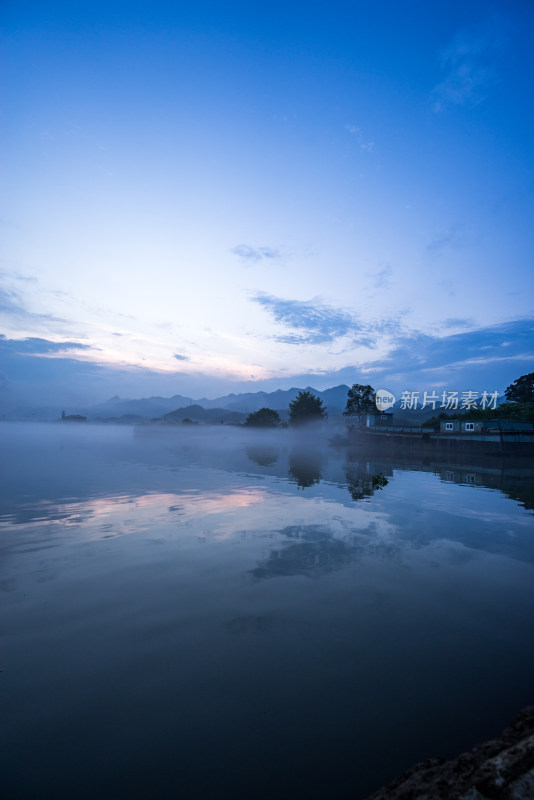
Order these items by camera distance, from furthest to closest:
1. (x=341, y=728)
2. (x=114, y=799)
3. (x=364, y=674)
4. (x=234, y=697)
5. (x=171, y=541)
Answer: (x=171, y=541), (x=364, y=674), (x=234, y=697), (x=341, y=728), (x=114, y=799)

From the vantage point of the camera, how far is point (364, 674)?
554 centimetres

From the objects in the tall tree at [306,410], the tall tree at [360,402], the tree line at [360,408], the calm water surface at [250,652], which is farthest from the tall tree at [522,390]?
the calm water surface at [250,652]

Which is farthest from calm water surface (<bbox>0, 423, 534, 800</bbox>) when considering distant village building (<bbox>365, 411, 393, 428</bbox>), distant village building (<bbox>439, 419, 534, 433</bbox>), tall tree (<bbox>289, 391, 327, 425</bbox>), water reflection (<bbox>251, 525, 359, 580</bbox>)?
tall tree (<bbox>289, 391, 327, 425</bbox>)

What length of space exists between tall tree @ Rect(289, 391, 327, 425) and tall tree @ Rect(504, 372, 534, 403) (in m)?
60.6

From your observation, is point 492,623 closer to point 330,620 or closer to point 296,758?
point 330,620

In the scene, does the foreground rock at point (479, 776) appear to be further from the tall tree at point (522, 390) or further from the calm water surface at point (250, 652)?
the tall tree at point (522, 390)

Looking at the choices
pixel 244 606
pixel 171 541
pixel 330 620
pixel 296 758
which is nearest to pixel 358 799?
pixel 296 758

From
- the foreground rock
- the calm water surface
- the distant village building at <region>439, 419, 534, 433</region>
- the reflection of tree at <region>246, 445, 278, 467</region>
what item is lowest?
the reflection of tree at <region>246, 445, 278, 467</region>

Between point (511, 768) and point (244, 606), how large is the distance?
5434 millimetres

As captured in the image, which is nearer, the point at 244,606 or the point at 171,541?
the point at 244,606

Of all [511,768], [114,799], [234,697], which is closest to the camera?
[511,768]

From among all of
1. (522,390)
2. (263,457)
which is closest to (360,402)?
(522,390)

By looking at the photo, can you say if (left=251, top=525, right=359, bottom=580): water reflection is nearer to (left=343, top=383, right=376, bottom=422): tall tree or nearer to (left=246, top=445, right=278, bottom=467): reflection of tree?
(left=246, top=445, right=278, bottom=467): reflection of tree

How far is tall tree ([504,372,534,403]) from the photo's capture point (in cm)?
9881
